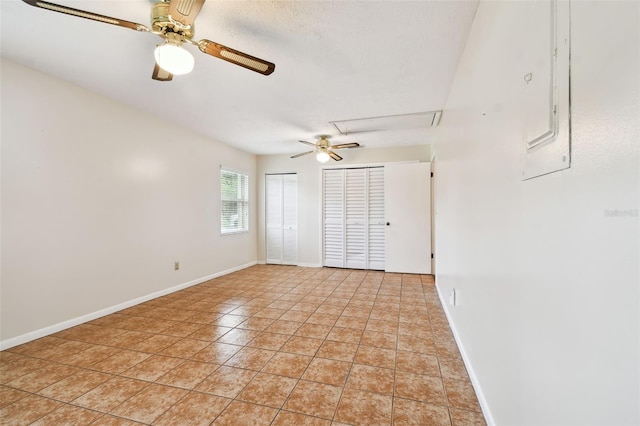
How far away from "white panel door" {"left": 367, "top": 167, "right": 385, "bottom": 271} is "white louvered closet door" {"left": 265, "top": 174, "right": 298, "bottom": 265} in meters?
1.54

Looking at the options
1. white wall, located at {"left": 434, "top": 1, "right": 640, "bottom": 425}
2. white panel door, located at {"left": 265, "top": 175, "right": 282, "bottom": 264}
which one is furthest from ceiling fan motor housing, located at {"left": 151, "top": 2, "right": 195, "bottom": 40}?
white panel door, located at {"left": 265, "top": 175, "right": 282, "bottom": 264}

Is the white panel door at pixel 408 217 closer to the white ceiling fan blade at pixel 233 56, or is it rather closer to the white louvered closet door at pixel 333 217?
the white louvered closet door at pixel 333 217

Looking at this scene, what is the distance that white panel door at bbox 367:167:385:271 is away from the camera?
5152 mm

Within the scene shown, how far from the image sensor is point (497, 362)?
128 centimetres

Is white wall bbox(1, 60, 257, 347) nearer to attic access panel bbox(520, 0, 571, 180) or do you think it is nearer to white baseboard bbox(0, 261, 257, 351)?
white baseboard bbox(0, 261, 257, 351)

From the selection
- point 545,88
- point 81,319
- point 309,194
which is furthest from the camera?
point 309,194

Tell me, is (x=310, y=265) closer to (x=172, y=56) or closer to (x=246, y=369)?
(x=246, y=369)

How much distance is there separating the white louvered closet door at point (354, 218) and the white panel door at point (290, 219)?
635 millimetres

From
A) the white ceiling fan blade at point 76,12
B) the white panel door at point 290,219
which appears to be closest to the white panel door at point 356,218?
the white panel door at point 290,219

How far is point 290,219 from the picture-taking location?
5730 millimetres

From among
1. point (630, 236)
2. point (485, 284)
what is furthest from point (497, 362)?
point (630, 236)

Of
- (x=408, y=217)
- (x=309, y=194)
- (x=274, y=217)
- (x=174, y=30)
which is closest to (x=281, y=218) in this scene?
(x=274, y=217)

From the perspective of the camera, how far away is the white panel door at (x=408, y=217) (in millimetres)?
4727

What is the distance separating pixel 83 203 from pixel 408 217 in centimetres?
447
